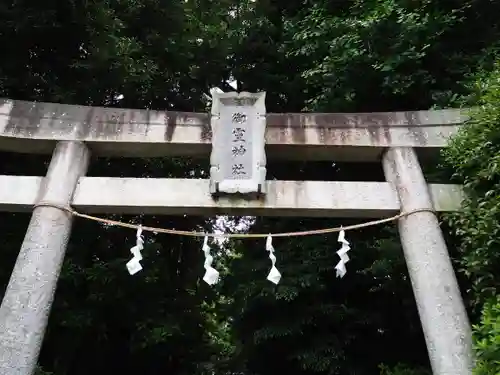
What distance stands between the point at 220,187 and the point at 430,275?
6.77 feet

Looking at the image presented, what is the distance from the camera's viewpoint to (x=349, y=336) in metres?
6.10

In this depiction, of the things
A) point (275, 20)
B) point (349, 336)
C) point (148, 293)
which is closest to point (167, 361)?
point (148, 293)

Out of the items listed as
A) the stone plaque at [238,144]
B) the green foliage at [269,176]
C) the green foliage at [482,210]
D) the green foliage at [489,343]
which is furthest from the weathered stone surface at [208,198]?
the green foliage at [489,343]

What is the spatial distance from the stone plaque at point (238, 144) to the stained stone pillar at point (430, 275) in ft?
4.53

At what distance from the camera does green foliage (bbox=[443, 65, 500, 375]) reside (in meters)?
3.83

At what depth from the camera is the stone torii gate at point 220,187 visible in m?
4.39

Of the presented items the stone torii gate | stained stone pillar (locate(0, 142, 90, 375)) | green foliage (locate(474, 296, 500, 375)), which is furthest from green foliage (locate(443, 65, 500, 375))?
stained stone pillar (locate(0, 142, 90, 375))

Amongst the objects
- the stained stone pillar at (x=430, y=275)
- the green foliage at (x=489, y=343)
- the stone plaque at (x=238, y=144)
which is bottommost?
the green foliage at (x=489, y=343)

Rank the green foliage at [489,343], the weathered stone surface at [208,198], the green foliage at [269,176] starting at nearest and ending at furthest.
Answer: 1. the green foliage at [489,343]
2. the weathered stone surface at [208,198]
3. the green foliage at [269,176]

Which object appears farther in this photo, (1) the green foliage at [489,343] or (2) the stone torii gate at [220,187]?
(2) the stone torii gate at [220,187]

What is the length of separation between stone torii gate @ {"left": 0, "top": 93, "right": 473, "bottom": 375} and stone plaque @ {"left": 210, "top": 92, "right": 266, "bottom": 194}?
0.01m

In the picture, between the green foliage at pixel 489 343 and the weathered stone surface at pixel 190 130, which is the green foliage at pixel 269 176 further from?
the green foliage at pixel 489 343

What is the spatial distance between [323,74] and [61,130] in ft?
10.9

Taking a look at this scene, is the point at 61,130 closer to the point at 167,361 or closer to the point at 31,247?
the point at 31,247
